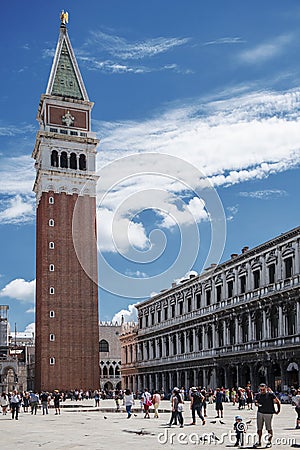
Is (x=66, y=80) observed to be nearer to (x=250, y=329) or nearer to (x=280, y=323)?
(x=250, y=329)

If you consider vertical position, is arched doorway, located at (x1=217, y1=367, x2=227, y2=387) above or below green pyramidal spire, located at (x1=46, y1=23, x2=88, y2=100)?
below

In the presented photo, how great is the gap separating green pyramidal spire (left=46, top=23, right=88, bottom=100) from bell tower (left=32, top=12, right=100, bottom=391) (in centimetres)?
14

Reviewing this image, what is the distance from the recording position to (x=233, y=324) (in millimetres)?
58875

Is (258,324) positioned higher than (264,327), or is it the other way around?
(258,324)

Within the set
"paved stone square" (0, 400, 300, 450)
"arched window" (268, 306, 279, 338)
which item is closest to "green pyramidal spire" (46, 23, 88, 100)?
"arched window" (268, 306, 279, 338)

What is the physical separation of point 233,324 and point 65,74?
141 ft

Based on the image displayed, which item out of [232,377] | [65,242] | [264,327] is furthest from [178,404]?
[65,242]

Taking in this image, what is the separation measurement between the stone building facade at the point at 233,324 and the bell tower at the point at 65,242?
870 centimetres

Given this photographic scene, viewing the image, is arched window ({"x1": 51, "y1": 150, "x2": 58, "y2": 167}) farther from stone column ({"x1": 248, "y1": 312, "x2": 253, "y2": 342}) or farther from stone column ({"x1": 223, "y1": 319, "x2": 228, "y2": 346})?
stone column ({"x1": 248, "y1": 312, "x2": 253, "y2": 342})

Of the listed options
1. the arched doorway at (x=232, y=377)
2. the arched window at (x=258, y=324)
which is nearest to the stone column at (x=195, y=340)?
the arched doorway at (x=232, y=377)

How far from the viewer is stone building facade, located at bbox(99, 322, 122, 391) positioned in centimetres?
11050

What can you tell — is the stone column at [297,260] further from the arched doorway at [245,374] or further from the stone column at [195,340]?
the stone column at [195,340]

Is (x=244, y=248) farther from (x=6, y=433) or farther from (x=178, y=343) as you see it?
(x=6, y=433)

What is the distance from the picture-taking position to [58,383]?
74375 millimetres
